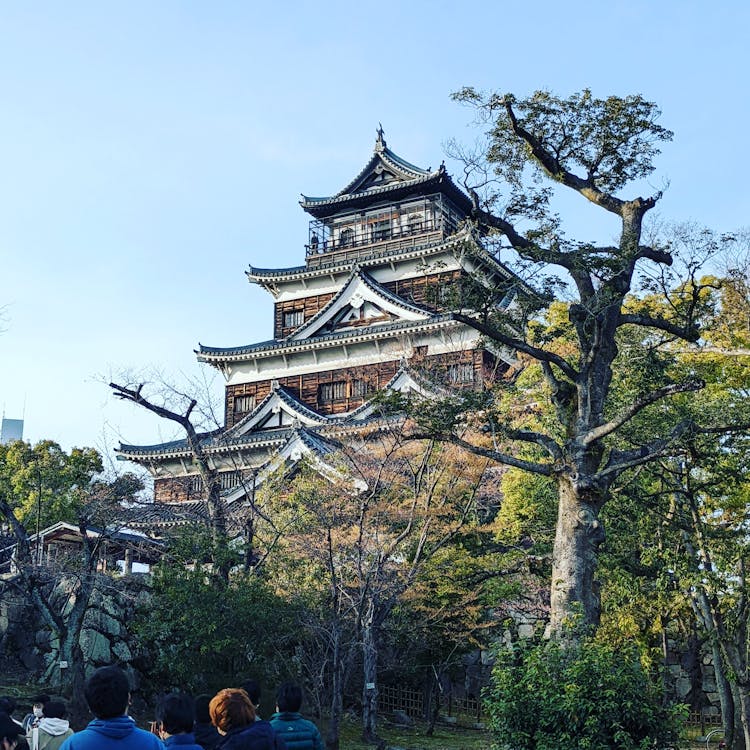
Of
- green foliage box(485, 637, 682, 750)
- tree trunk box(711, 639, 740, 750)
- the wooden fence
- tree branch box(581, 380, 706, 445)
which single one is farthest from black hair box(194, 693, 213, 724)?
the wooden fence

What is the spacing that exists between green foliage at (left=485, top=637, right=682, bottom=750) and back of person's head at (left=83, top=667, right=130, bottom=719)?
611 cm

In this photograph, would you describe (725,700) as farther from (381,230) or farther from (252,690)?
(381,230)

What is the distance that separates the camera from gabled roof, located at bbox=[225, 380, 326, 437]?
122ft

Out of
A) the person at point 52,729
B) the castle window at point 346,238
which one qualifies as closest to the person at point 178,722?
the person at point 52,729

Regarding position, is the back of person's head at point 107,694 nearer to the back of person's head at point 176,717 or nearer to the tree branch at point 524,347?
the back of person's head at point 176,717

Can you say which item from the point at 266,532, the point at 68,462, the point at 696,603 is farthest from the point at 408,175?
the point at 696,603

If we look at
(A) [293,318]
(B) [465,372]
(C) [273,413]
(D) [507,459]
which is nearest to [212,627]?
(D) [507,459]

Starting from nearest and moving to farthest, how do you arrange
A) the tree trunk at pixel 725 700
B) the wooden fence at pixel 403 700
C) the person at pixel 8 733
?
the person at pixel 8 733, the tree trunk at pixel 725 700, the wooden fence at pixel 403 700

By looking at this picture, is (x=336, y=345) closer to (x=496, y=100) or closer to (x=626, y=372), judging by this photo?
(x=626, y=372)

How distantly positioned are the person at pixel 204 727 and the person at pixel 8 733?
1283 millimetres

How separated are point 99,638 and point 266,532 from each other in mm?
5152

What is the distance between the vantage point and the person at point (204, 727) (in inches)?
285

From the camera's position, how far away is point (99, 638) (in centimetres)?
2259

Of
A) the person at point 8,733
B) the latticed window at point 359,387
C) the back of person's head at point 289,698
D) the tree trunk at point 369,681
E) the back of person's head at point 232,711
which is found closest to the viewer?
the back of person's head at point 232,711
